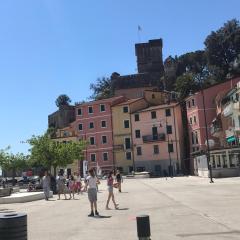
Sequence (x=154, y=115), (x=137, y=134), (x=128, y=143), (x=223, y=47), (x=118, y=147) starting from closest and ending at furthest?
(x=154, y=115)
(x=137, y=134)
(x=128, y=143)
(x=118, y=147)
(x=223, y=47)

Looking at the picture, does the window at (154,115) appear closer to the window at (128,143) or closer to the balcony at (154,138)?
the balcony at (154,138)

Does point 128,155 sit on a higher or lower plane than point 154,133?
lower

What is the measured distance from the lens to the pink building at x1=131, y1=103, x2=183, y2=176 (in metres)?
92.2

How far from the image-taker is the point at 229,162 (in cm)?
6256

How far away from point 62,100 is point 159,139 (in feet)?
187

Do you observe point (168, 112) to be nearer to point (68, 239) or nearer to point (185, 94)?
point (185, 94)

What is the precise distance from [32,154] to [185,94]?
56790 mm

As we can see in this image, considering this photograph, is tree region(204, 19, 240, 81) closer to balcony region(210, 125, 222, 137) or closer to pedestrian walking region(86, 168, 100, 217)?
balcony region(210, 125, 222, 137)

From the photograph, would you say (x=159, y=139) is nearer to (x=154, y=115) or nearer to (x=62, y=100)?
(x=154, y=115)

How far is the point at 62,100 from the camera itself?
145375 millimetres

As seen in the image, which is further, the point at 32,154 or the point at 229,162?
the point at 229,162

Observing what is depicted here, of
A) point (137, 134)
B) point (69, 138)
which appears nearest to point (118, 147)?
point (137, 134)

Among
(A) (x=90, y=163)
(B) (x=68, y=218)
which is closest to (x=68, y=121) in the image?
(A) (x=90, y=163)

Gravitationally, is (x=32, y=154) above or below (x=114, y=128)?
below
